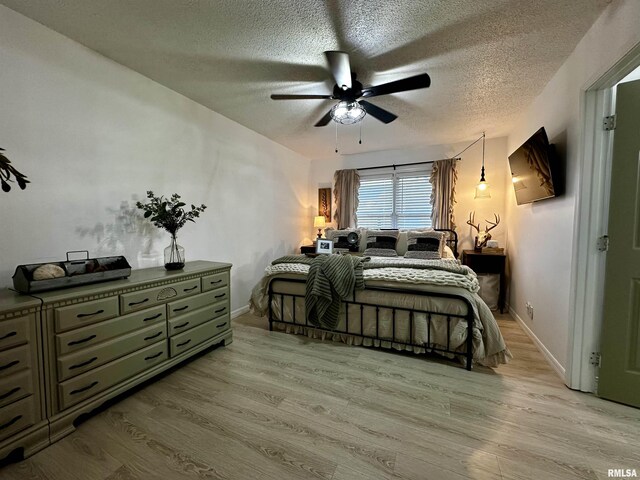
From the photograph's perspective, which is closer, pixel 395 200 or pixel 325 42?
pixel 325 42

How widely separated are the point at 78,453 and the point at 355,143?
4414mm

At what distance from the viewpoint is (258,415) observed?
5.32 ft

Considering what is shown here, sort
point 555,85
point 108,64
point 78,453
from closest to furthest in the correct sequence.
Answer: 1. point 78,453
2. point 108,64
3. point 555,85

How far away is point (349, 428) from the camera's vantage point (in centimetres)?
151

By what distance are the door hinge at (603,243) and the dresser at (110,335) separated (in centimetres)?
301

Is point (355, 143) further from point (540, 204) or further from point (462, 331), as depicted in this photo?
point (462, 331)

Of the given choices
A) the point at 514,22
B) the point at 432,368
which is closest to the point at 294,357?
the point at 432,368

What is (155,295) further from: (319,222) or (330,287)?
(319,222)

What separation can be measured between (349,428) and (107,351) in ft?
5.27

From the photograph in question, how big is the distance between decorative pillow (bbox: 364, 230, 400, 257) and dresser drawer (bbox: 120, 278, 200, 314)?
2.54m

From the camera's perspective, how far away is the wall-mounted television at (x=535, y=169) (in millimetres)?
2080

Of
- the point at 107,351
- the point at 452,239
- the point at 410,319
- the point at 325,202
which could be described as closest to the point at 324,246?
the point at 410,319

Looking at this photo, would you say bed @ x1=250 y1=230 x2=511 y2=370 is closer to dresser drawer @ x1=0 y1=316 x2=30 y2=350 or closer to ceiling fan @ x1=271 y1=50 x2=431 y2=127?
ceiling fan @ x1=271 y1=50 x2=431 y2=127

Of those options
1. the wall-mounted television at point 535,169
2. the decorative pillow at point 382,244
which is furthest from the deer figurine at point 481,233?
the decorative pillow at point 382,244
